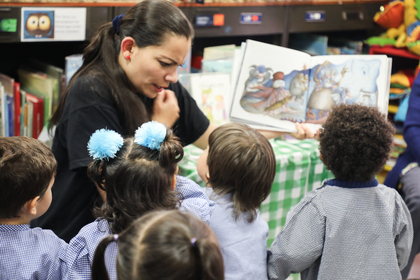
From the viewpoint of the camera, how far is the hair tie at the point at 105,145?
Result: 107 cm

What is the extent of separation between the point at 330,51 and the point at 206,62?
91 centimetres

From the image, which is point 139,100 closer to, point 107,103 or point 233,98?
point 107,103

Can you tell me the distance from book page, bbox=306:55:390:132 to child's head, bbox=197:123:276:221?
2.17ft

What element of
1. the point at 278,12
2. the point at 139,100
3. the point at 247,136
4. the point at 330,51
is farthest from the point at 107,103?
the point at 330,51

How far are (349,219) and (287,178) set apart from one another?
2.20 feet

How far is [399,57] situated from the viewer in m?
2.90

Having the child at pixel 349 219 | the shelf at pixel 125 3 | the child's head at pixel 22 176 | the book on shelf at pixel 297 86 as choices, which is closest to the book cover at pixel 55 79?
the shelf at pixel 125 3

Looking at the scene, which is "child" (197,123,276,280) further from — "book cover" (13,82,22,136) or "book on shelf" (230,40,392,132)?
"book cover" (13,82,22,136)

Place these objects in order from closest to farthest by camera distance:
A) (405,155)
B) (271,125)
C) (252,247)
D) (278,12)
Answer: (252,247) → (271,125) → (405,155) → (278,12)

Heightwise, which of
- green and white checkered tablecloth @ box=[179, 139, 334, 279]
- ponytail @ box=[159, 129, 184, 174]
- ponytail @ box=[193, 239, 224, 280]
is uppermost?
ponytail @ box=[159, 129, 184, 174]

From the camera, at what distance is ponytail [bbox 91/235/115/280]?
86cm

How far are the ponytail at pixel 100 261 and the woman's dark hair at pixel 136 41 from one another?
24.2 inches

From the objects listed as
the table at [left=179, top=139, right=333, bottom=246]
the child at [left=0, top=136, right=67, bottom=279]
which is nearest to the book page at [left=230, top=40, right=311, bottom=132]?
the table at [left=179, top=139, right=333, bottom=246]

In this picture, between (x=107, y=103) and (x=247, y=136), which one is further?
(x=107, y=103)
